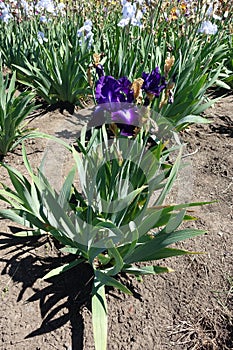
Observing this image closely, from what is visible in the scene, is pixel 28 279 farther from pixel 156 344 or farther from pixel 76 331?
pixel 156 344

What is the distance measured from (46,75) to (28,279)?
2.36m

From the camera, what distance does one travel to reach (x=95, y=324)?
149 cm

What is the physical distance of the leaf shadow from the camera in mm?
1711

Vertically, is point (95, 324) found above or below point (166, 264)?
above

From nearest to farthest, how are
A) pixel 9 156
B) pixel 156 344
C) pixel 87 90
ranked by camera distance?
pixel 156 344 → pixel 9 156 → pixel 87 90

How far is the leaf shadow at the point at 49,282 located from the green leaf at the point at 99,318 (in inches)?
7.9

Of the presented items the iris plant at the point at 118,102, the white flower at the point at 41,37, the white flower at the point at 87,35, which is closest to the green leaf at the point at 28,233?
the iris plant at the point at 118,102

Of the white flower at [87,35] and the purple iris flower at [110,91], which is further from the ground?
the purple iris flower at [110,91]

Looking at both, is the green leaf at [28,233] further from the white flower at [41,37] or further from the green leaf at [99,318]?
the white flower at [41,37]

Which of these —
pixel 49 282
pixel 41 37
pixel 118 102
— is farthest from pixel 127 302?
pixel 41 37

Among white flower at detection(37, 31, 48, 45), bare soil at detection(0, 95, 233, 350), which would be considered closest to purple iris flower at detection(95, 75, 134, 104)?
bare soil at detection(0, 95, 233, 350)

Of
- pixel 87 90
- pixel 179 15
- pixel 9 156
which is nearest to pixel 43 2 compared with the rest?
pixel 87 90

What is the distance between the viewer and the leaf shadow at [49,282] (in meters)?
1.71

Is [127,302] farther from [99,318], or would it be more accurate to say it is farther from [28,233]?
[28,233]
